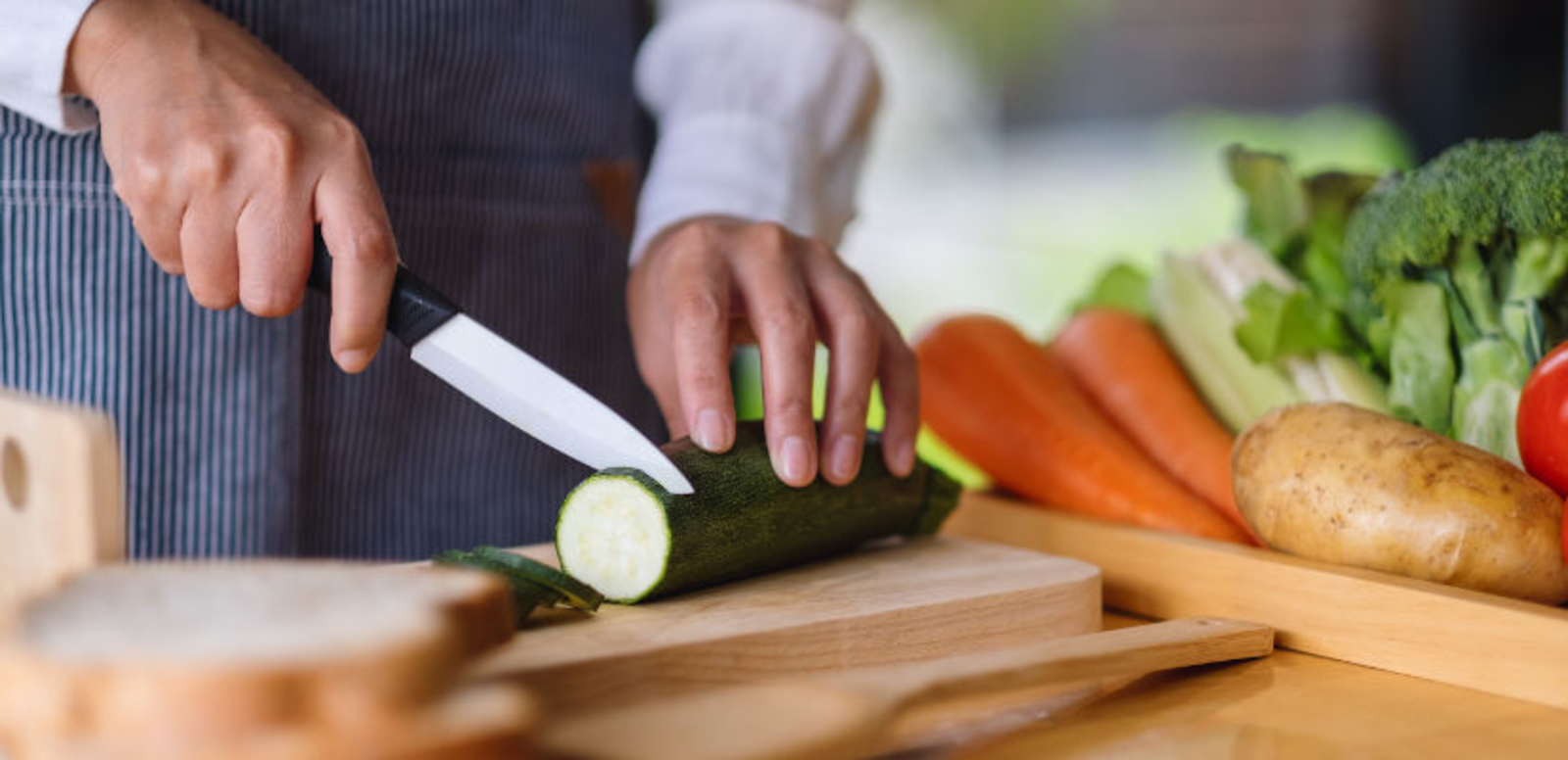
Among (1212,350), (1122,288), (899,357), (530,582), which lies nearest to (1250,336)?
(1212,350)

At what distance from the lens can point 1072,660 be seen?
42.7 inches

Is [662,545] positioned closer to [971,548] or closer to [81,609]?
[971,548]

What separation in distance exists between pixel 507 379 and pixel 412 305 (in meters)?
0.11

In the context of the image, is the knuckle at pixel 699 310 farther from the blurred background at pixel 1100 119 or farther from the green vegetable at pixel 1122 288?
the blurred background at pixel 1100 119

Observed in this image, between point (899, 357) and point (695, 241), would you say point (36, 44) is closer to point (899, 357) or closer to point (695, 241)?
point (695, 241)

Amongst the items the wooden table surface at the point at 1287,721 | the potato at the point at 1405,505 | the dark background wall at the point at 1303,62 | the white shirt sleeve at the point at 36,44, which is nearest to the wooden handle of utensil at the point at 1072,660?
the wooden table surface at the point at 1287,721

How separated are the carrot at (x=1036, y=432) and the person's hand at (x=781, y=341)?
0.26 metres

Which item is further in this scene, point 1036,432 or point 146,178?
point 1036,432

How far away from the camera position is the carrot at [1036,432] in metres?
1.72

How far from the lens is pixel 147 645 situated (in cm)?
69

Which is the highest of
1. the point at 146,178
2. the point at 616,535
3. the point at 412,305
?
the point at 146,178

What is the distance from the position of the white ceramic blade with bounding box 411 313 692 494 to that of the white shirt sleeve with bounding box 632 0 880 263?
1.73 feet

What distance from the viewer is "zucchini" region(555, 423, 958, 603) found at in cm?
130

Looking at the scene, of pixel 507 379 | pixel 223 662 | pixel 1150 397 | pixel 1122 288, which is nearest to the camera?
pixel 223 662
